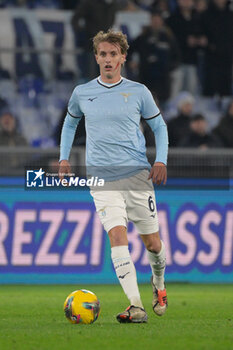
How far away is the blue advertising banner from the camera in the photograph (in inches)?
512

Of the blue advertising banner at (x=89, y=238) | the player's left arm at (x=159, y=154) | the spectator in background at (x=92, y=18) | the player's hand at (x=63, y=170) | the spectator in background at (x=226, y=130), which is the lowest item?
the blue advertising banner at (x=89, y=238)

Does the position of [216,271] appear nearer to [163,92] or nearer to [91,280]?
[91,280]

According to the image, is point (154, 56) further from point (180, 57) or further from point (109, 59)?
point (109, 59)

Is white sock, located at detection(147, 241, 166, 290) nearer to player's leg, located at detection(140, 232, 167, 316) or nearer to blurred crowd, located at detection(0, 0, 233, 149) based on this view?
player's leg, located at detection(140, 232, 167, 316)

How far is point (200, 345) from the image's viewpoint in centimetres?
620

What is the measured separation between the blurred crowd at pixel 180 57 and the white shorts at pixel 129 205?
21.6 ft

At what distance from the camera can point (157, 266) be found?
8.41 meters

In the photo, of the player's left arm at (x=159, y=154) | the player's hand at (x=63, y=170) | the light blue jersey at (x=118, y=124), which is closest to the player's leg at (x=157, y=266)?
the player's left arm at (x=159, y=154)

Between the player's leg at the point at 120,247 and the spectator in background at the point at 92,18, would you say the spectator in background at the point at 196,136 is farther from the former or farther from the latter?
the player's leg at the point at 120,247

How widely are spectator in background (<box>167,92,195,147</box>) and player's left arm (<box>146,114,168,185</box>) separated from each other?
20.8 ft

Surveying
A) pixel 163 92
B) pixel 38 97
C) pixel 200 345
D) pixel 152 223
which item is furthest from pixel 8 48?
pixel 200 345

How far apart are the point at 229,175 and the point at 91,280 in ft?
8.32

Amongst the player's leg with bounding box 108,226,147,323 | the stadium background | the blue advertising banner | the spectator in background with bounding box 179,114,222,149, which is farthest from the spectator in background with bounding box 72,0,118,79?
the player's leg with bounding box 108,226,147,323

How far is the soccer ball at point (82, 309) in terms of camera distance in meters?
7.66
